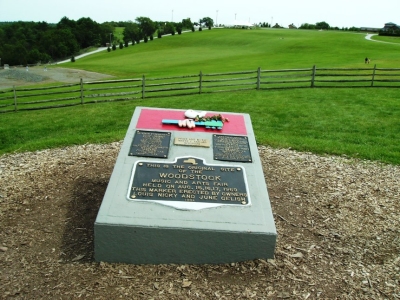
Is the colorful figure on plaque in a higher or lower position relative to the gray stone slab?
higher

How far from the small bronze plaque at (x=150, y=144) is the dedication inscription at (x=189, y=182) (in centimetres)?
22

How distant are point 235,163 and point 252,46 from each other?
61.1 m

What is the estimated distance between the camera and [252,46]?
6450 centimetres

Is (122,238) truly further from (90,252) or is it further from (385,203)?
(385,203)

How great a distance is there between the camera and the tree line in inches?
3346

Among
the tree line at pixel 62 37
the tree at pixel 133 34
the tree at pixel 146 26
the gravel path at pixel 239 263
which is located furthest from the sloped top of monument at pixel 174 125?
the tree at pixel 146 26

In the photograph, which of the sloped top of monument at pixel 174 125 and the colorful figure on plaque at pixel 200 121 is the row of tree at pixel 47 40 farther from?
the colorful figure on plaque at pixel 200 121

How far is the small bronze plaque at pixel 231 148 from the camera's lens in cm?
624

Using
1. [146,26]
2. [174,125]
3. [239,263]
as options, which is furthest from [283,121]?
[146,26]

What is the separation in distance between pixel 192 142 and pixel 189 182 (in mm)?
908

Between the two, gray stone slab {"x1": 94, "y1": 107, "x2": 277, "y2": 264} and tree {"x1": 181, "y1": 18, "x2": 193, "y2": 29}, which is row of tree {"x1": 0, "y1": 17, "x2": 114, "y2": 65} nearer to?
tree {"x1": 181, "y1": 18, "x2": 193, "y2": 29}

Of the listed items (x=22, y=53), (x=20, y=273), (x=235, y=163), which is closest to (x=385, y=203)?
(x=235, y=163)

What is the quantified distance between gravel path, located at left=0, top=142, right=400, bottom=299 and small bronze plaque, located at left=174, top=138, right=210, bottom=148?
170 cm

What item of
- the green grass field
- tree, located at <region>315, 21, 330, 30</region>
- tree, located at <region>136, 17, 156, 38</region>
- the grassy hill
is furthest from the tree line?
the green grass field
